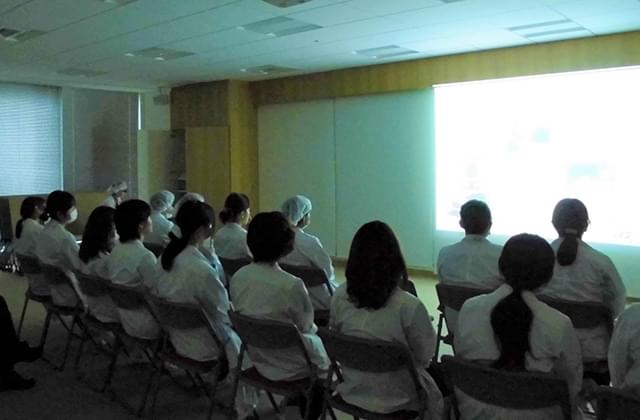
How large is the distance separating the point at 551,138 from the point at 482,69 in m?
1.24

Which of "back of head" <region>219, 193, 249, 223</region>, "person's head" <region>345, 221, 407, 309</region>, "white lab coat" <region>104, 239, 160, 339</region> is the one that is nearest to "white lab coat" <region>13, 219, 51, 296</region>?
"white lab coat" <region>104, 239, 160, 339</region>

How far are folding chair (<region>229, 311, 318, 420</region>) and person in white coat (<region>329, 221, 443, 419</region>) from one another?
274 millimetres

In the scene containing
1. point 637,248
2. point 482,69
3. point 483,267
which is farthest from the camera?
point 482,69

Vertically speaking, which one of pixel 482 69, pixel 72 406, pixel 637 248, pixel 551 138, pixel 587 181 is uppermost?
pixel 482 69

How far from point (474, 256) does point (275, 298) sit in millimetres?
1478

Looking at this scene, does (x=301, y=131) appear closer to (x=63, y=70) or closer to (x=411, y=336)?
(x=63, y=70)

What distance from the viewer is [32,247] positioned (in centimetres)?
526

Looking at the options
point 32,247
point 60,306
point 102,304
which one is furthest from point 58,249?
point 102,304

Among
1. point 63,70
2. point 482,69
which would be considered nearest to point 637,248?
point 482,69

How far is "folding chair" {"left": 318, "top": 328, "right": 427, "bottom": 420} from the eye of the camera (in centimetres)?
230

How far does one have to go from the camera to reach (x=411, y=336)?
2.49 meters

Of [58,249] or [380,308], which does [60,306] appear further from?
[380,308]

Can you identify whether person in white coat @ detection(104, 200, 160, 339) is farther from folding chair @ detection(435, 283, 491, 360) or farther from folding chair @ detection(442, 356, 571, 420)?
folding chair @ detection(442, 356, 571, 420)

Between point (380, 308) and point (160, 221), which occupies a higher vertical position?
point (160, 221)
